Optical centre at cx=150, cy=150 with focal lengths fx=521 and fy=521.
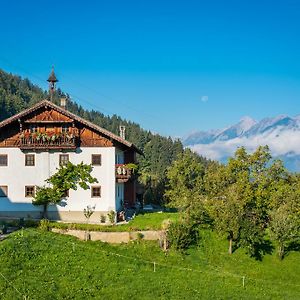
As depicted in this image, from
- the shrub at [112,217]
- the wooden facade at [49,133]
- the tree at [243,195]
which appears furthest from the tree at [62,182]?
the tree at [243,195]

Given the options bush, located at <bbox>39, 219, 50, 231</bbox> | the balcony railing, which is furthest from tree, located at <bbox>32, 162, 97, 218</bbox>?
bush, located at <bbox>39, 219, 50, 231</bbox>

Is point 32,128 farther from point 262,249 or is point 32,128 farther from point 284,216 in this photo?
point 284,216

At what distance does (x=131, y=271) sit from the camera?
106ft

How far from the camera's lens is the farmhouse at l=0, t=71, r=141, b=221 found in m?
45.4

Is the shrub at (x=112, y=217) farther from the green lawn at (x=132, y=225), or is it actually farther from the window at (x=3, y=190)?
the window at (x=3, y=190)

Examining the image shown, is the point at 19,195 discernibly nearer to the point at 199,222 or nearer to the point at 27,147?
the point at 27,147

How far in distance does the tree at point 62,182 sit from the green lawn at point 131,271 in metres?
6.71

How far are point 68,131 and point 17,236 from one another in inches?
507

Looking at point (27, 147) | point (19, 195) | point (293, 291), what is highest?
point (27, 147)

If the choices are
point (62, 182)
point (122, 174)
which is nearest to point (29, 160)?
point (62, 182)

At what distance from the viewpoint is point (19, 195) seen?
45.7 metres

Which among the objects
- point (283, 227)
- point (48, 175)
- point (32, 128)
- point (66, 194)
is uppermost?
point (32, 128)

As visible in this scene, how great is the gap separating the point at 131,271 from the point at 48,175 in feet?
53.5

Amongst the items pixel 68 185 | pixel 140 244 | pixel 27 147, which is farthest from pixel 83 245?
pixel 27 147
